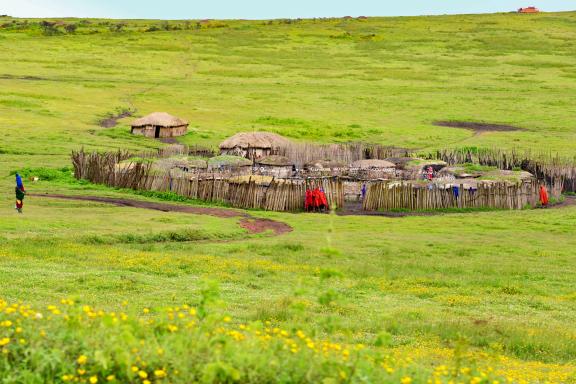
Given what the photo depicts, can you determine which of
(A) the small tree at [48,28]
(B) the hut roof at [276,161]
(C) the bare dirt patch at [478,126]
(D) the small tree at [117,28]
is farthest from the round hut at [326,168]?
(D) the small tree at [117,28]

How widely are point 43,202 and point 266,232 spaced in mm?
9114

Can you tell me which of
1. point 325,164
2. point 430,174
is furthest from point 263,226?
point 325,164

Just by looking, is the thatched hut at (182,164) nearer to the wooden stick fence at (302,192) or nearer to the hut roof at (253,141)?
the wooden stick fence at (302,192)

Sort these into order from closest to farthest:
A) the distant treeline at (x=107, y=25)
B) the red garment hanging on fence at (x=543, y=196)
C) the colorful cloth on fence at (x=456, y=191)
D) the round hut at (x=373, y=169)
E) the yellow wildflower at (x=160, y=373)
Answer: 1. the yellow wildflower at (x=160, y=373)
2. the colorful cloth on fence at (x=456, y=191)
3. the red garment hanging on fence at (x=543, y=196)
4. the round hut at (x=373, y=169)
5. the distant treeline at (x=107, y=25)

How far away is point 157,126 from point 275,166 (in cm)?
1429

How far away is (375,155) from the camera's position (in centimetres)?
4881

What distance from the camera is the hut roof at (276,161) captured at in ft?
144

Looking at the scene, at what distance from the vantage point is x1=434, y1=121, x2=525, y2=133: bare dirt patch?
2594 inches

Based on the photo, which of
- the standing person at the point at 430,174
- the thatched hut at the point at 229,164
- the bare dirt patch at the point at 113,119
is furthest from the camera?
the bare dirt patch at the point at 113,119

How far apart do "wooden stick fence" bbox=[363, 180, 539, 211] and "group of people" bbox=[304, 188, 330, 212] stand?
2034mm

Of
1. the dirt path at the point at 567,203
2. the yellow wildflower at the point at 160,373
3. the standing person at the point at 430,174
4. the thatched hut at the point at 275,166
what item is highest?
the yellow wildflower at the point at 160,373

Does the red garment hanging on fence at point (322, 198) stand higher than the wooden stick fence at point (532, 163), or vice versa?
the wooden stick fence at point (532, 163)

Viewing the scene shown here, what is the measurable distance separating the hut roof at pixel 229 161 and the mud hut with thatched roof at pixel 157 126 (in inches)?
504

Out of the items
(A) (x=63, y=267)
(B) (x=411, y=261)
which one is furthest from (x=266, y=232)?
(A) (x=63, y=267)
